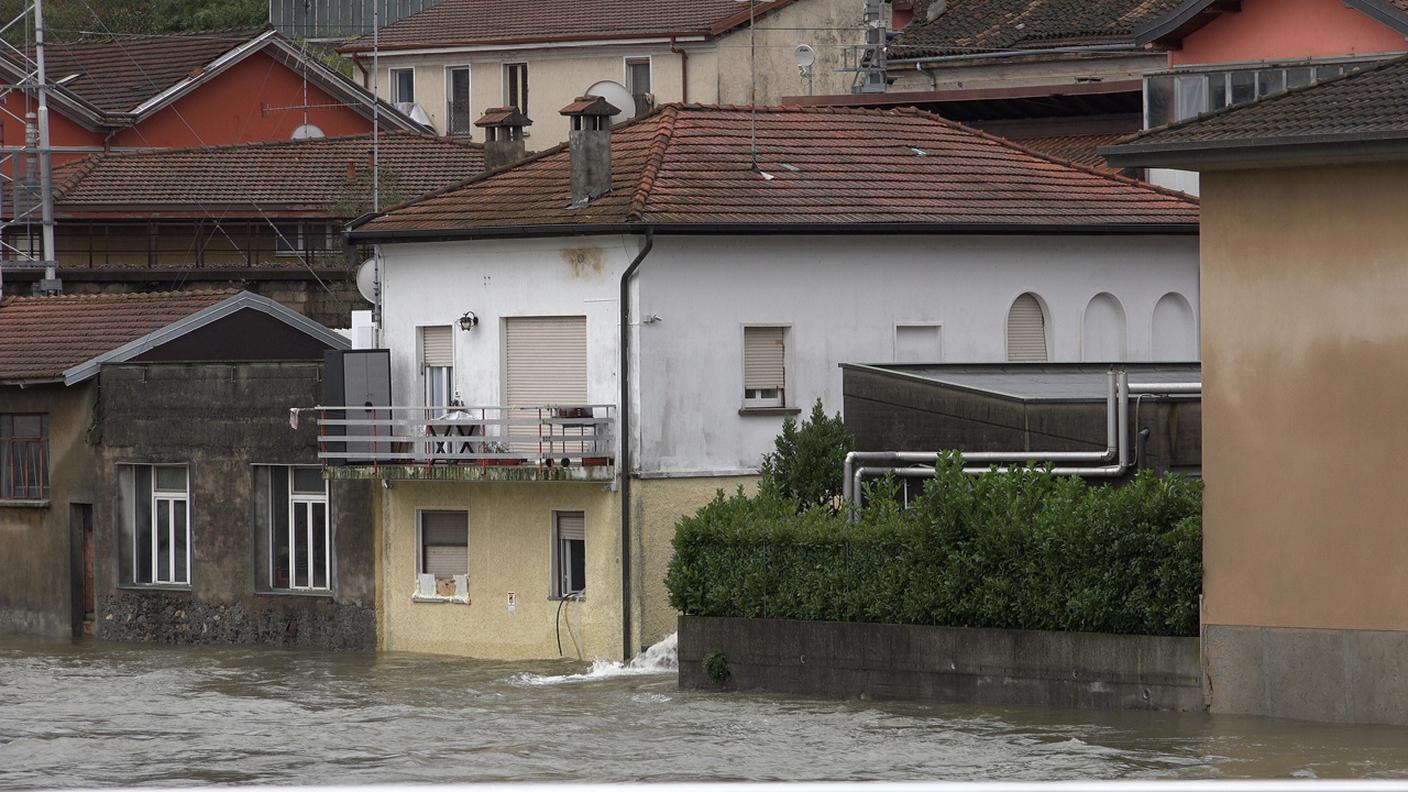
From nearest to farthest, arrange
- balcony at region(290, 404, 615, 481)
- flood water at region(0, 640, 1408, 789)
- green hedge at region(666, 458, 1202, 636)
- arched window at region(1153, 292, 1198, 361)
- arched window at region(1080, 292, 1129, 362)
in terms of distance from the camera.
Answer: flood water at region(0, 640, 1408, 789) < green hedge at region(666, 458, 1202, 636) < balcony at region(290, 404, 615, 481) < arched window at region(1080, 292, 1129, 362) < arched window at region(1153, 292, 1198, 361)

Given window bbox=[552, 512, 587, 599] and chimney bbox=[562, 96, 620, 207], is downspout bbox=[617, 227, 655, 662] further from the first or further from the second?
chimney bbox=[562, 96, 620, 207]

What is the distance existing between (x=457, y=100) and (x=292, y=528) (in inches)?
1276

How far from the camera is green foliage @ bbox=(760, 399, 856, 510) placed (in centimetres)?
2970

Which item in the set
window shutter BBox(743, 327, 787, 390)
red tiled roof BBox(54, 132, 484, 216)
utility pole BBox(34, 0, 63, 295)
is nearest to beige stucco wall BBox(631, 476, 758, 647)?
window shutter BBox(743, 327, 787, 390)

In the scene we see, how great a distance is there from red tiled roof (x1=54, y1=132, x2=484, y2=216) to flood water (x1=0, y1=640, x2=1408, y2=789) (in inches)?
895

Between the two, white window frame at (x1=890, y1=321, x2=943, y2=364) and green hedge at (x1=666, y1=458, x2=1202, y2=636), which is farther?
white window frame at (x1=890, y1=321, x2=943, y2=364)

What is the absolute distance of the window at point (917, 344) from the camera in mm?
33656

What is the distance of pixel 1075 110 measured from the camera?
4738 centimetres

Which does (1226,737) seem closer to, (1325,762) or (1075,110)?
(1325,762)

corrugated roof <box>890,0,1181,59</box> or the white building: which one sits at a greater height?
corrugated roof <box>890,0,1181,59</box>

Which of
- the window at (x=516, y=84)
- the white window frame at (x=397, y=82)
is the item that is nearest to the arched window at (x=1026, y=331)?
the window at (x=516, y=84)

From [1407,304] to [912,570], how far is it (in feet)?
18.7

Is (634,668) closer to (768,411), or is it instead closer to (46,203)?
(768,411)

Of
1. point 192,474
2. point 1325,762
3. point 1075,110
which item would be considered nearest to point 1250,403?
point 1325,762
